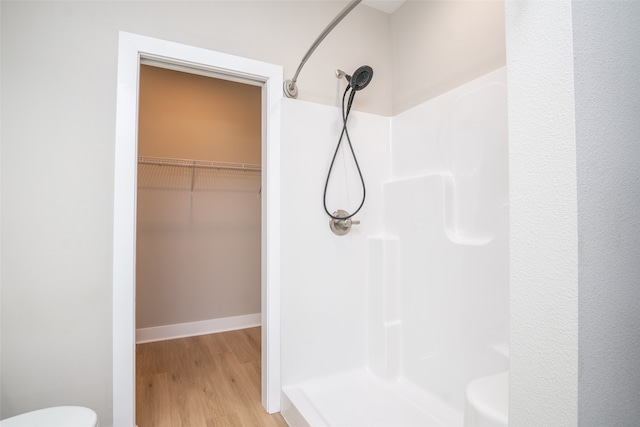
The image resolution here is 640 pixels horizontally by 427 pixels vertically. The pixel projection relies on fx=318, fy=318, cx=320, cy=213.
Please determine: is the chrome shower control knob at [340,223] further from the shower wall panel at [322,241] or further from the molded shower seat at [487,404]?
the molded shower seat at [487,404]

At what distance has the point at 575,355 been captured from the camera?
1.91ft

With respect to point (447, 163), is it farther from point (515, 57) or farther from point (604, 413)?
point (604, 413)

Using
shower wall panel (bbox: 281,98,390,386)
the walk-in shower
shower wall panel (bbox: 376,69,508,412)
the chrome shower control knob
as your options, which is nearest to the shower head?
the walk-in shower

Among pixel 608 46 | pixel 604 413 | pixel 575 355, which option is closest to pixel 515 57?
pixel 608 46

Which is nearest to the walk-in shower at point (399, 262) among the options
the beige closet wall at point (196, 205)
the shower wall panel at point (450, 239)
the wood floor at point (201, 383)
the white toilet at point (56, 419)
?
the shower wall panel at point (450, 239)

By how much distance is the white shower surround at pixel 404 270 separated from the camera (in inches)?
57.4

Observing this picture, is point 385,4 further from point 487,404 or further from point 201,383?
point 201,383

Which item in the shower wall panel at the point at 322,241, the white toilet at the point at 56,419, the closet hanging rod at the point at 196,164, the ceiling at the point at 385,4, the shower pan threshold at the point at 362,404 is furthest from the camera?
the closet hanging rod at the point at 196,164

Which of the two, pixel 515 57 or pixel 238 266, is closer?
pixel 515 57

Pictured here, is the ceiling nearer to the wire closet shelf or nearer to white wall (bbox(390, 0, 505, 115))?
white wall (bbox(390, 0, 505, 115))

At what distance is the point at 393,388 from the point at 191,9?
91.5 inches

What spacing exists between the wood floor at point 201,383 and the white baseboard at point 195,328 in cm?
8

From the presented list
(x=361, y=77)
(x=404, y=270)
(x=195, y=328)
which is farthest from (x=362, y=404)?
(x=195, y=328)

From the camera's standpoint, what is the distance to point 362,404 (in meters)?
1.67
